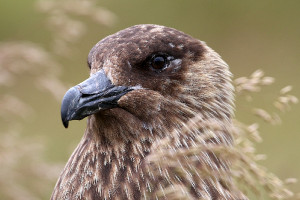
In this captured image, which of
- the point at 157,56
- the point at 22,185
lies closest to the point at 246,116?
the point at 22,185

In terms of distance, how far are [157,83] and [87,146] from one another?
1.11ft

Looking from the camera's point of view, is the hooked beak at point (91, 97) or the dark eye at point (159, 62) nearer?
the hooked beak at point (91, 97)

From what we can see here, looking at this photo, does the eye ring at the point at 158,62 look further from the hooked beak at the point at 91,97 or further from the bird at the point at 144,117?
the hooked beak at the point at 91,97

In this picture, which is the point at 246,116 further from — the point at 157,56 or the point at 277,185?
the point at 277,185

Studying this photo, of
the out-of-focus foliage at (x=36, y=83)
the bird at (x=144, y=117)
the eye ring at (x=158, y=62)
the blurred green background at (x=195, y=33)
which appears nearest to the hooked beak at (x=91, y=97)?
the bird at (x=144, y=117)

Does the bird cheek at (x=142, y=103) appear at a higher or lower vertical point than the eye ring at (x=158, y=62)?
lower

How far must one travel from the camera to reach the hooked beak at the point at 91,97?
3057 mm

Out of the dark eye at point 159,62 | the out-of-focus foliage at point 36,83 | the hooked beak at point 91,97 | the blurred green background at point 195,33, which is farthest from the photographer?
the blurred green background at point 195,33

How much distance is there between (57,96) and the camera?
4.02 meters

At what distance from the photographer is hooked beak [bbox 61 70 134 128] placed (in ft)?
10.0

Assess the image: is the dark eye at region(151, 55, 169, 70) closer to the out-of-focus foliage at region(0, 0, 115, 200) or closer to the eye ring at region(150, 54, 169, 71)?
the eye ring at region(150, 54, 169, 71)

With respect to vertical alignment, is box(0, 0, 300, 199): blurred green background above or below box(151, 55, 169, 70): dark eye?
above

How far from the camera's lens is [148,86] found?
10.6 ft

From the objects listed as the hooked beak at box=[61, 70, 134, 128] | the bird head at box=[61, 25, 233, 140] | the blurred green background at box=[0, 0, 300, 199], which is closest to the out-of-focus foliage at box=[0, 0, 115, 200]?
the bird head at box=[61, 25, 233, 140]
